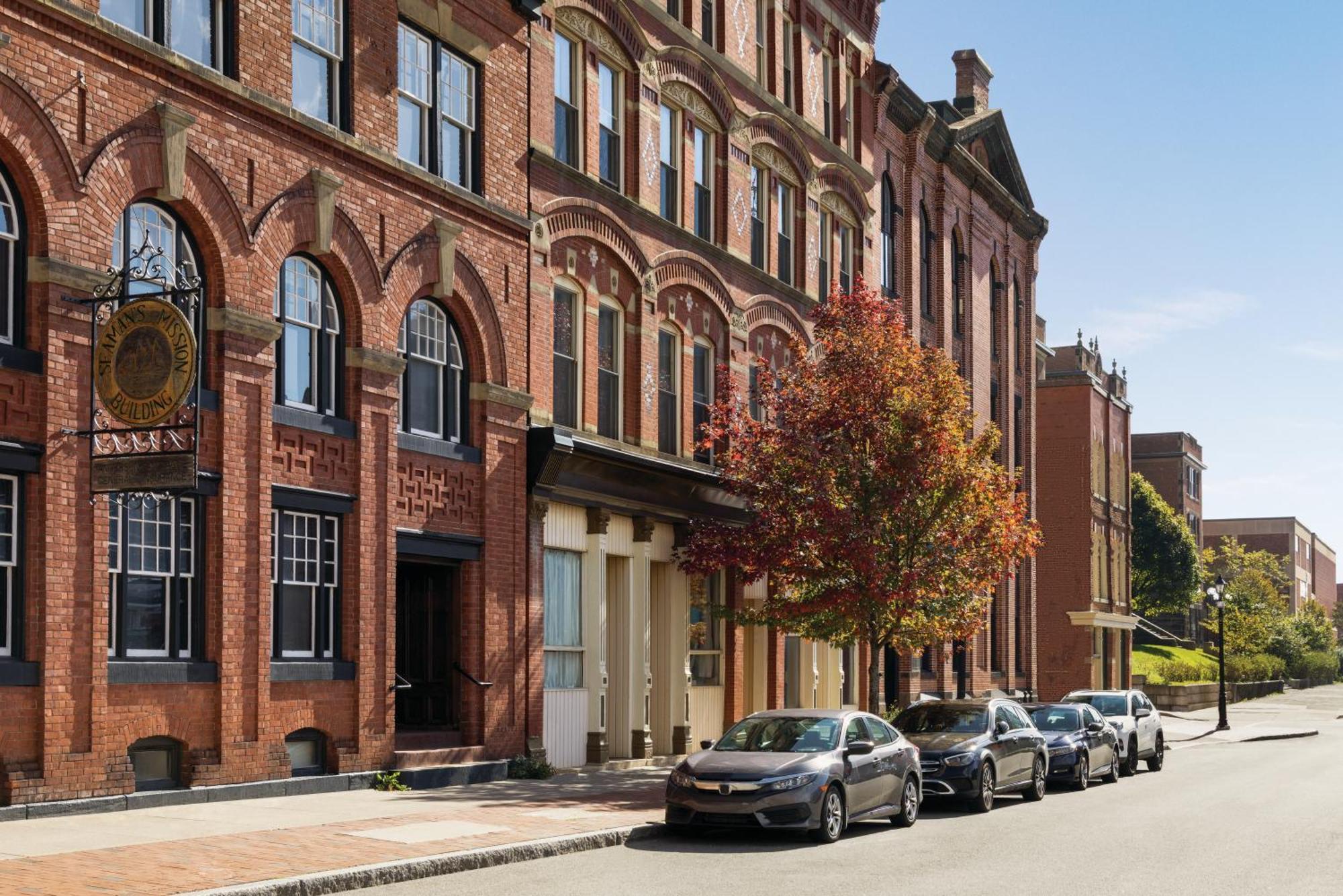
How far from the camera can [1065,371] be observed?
58906mm

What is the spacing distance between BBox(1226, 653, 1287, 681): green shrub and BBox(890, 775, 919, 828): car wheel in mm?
63276

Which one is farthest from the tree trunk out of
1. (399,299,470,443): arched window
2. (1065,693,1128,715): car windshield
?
(399,299,470,443): arched window

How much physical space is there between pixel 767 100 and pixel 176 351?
1950cm

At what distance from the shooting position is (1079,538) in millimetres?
56969

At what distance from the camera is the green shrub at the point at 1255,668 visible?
7956cm

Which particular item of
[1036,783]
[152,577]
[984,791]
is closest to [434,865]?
[152,577]

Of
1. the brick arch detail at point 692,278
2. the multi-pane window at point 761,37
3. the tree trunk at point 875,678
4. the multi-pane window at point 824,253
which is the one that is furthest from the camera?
the multi-pane window at point 824,253

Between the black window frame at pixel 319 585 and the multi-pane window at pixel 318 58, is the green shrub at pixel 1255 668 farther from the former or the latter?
the multi-pane window at pixel 318 58

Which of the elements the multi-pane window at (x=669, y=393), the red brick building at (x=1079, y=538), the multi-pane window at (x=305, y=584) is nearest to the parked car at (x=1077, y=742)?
the multi-pane window at (x=669, y=393)

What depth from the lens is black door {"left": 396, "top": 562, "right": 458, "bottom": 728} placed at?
23234 millimetres

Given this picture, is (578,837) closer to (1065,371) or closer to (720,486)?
(720,486)

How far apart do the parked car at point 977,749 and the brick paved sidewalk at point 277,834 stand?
3.68 meters

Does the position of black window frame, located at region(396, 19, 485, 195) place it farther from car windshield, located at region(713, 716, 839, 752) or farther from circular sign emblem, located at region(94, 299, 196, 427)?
car windshield, located at region(713, 716, 839, 752)

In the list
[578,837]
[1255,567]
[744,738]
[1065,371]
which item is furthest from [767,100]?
[1255,567]
